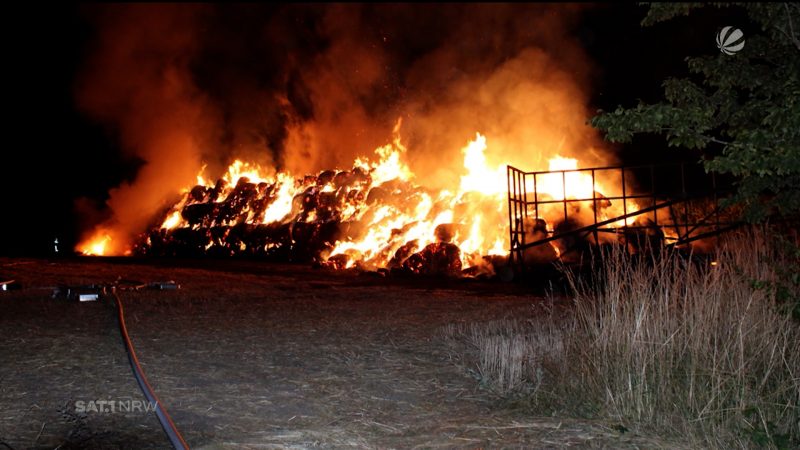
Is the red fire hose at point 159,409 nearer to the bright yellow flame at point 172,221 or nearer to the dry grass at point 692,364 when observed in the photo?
the dry grass at point 692,364

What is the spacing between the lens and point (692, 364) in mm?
5172

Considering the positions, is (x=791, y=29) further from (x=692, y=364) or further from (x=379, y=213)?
(x=379, y=213)

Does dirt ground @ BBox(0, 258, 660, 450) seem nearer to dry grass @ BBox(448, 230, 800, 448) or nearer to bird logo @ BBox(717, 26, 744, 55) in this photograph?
dry grass @ BBox(448, 230, 800, 448)

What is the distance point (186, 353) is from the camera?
7.31 meters

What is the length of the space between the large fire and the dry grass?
392 inches

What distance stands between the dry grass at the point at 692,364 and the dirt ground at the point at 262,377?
0.37m

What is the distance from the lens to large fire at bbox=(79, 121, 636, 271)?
20406 mm

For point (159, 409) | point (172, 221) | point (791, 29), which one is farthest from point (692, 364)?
point (172, 221)

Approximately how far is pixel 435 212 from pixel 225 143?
18.1m

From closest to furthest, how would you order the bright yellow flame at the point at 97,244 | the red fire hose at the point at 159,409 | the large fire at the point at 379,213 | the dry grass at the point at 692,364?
the red fire hose at the point at 159,409 < the dry grass at the point at 692,364 < the large fire at the point at 379,213 < the bright yellow flame at the point at 97,244

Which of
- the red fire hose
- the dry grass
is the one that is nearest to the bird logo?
the dry grass

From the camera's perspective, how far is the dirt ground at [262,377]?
468 centimetres

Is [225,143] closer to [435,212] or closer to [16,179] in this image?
[16,179]

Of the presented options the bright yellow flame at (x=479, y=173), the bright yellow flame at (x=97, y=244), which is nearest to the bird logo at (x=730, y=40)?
the bright yellow flame at (x=479, y=173)
